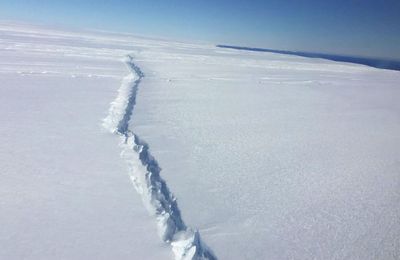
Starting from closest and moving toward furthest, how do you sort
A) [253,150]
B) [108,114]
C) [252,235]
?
1. [252,235]
2. [253,150]
3. [108,114]

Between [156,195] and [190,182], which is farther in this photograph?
[190,182]

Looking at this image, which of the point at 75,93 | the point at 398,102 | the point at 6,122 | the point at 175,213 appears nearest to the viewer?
the point at 175,213

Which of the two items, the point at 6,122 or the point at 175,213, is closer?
the point at 175,213

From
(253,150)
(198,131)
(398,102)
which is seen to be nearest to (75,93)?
(198,131)

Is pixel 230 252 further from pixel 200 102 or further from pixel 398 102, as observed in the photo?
pixel 398 102
